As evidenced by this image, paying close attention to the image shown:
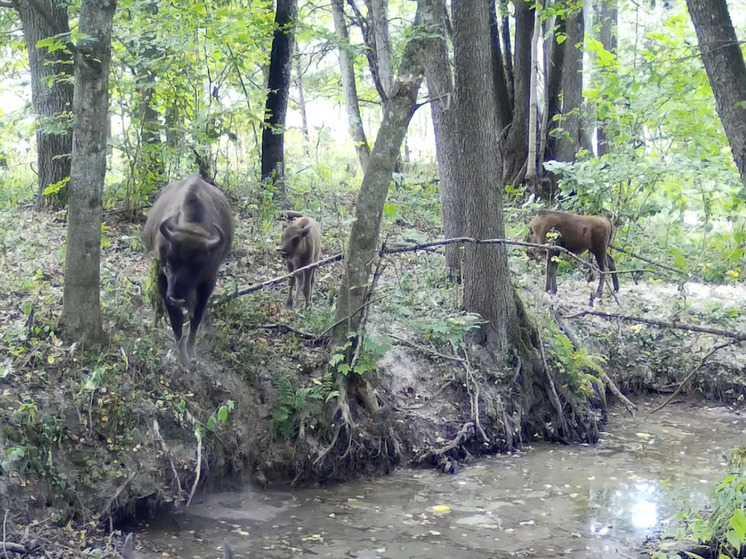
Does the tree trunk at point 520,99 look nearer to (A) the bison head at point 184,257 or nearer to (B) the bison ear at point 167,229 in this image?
(A) the bison head at point 184,257

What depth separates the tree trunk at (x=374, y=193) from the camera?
816cm

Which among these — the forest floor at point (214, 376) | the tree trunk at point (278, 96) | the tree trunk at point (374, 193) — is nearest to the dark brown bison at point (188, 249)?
the forest floor at point (214, 376)

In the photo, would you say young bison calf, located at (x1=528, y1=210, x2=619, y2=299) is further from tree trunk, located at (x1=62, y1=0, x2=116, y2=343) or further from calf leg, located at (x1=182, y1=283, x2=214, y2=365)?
tree trunk, located at (x1=62, y1=0, x2=116, y2=343)

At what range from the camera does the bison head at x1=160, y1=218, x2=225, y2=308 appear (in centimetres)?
724

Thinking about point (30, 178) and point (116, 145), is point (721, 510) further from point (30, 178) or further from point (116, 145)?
point (30, 178)

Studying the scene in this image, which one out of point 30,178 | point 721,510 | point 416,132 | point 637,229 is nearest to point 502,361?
point 721,510

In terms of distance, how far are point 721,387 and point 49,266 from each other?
30.5ft

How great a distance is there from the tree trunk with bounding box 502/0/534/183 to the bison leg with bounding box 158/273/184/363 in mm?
10943

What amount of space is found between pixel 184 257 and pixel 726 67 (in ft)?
16.1

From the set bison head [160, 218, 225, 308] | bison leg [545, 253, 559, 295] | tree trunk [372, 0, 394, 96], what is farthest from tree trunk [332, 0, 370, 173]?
bison head [160, 218, 225, 308]

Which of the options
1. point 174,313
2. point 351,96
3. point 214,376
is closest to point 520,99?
point 351,96

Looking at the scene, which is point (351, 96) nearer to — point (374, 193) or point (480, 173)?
point (480, 173)

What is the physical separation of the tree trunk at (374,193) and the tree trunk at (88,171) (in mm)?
2632

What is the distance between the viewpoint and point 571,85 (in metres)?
16.6
